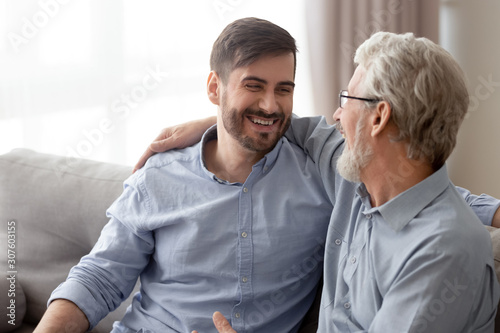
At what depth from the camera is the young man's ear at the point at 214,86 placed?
1.71 metres

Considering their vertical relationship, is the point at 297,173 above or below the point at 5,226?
above

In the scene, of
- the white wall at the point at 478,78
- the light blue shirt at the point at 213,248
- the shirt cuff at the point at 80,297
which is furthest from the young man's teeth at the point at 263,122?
the white wall at the point at 478,78

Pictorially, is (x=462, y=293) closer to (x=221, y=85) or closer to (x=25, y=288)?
(x=221, y=85)

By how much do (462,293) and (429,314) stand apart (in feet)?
0.25

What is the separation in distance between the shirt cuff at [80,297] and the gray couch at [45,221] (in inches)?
14.0

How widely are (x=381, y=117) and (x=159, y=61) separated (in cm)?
187

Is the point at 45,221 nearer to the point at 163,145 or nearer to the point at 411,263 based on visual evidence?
the point at 163,145

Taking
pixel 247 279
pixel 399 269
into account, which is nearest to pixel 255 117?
pixel 247 279

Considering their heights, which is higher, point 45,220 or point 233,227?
point 233,227

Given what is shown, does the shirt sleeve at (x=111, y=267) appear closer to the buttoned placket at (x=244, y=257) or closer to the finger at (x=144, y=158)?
the finger at (x=144, y=158)

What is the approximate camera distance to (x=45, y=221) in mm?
2051

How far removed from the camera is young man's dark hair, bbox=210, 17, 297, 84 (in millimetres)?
1592

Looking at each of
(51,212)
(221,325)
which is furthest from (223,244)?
(51,212)

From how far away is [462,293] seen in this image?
3.79 ft
